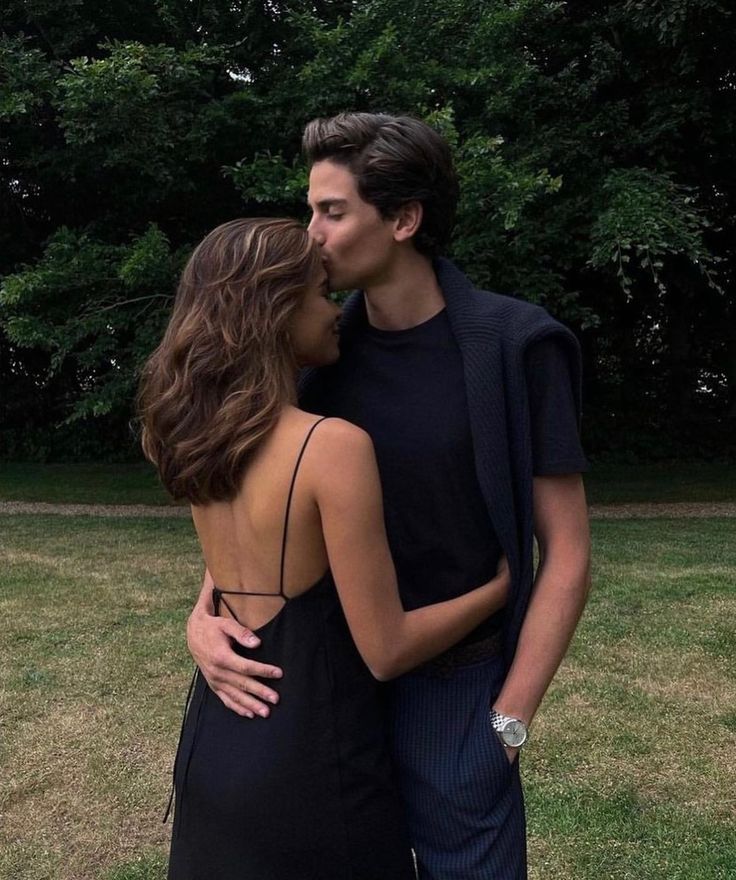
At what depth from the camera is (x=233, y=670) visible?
1.48m

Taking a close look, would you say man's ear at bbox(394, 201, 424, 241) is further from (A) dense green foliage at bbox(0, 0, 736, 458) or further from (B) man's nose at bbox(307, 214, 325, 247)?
(A) dense green foliage at bbox(0, 0, 736, 458)

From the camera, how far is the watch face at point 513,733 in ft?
5.06

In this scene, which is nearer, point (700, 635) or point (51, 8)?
point (700, 635)

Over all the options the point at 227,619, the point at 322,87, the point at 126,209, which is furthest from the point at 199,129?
the point at 227,619

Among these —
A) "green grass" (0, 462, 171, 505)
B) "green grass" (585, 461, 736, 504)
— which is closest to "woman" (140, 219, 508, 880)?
"green grass" (0, 462, 171, 505)

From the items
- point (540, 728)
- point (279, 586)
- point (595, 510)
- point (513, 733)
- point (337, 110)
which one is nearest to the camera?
point (279, 586)

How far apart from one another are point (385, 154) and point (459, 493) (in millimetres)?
600

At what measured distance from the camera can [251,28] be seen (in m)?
10.9

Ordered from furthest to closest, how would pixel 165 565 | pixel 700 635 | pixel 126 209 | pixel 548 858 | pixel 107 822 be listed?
1. pixel 126 209
2. pixel 165 565
3. pixel 700 635
4. pixel 107 822
5. pixel 548 858

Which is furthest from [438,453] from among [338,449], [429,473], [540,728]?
[540,728]

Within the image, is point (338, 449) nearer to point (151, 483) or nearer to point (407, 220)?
point (407, 220)

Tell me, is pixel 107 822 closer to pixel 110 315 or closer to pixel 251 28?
pixel 110 315

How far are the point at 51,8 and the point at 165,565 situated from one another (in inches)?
263

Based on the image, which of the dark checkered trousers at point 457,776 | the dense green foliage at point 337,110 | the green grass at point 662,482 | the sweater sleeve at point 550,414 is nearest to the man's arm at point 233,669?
the dark checkered trousers at point 457,776
